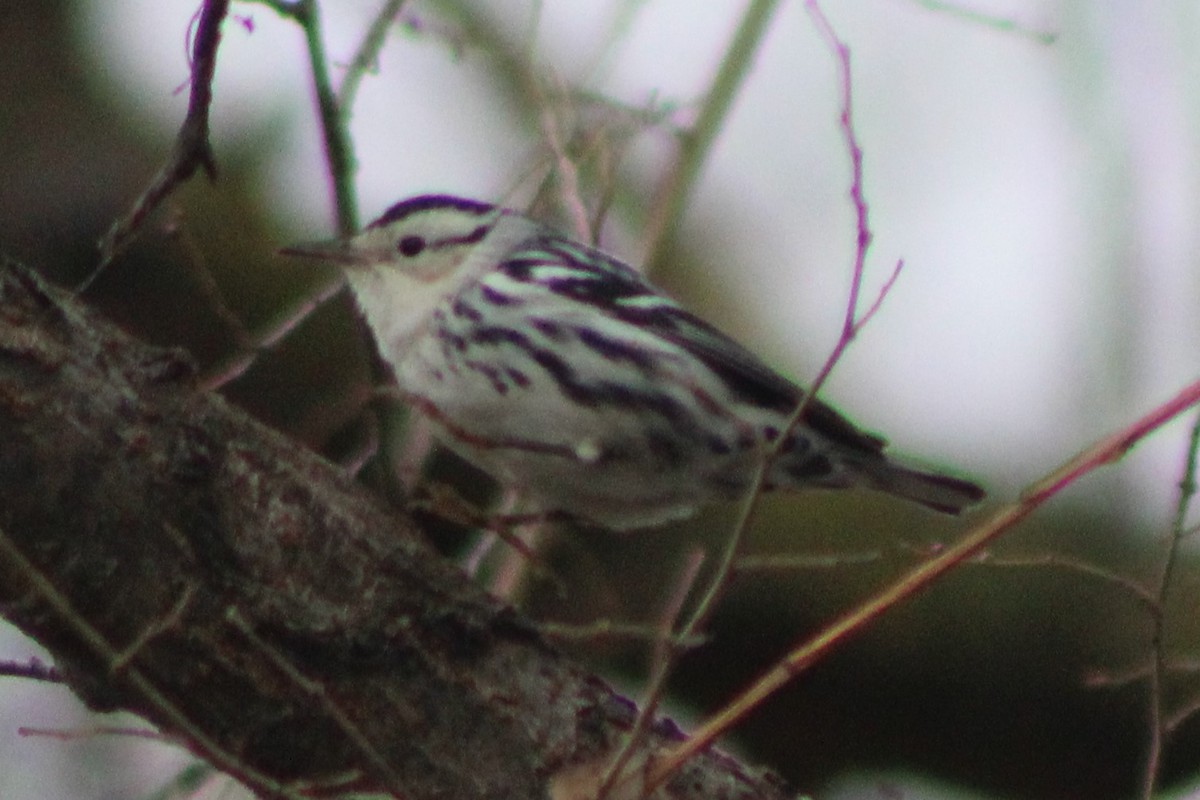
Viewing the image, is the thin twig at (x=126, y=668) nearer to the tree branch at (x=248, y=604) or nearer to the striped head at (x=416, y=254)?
the tree branch at (x=248, y=604)

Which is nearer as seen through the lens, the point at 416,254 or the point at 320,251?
the point at 320,251

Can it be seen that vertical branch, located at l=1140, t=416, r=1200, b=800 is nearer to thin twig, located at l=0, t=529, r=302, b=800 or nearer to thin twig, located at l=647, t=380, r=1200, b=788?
thin twig, located at l=647, t=380, r=1200, b=788

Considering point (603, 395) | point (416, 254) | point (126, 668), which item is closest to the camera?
point (126, 668)

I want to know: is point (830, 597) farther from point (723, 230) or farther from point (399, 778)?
point (399, 778)

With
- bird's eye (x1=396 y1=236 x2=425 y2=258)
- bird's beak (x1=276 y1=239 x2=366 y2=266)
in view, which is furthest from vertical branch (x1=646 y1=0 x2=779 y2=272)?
bird's beak (x1=276 y1=239 x2=366 y2=266)

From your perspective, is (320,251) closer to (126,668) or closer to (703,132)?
(703,132)

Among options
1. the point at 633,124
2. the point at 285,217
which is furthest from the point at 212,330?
the point at 633,124

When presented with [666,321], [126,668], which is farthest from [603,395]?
[126,668]

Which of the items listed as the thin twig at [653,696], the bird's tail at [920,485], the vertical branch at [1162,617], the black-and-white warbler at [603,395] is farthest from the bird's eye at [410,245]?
the vertical branch at [1162,617]
